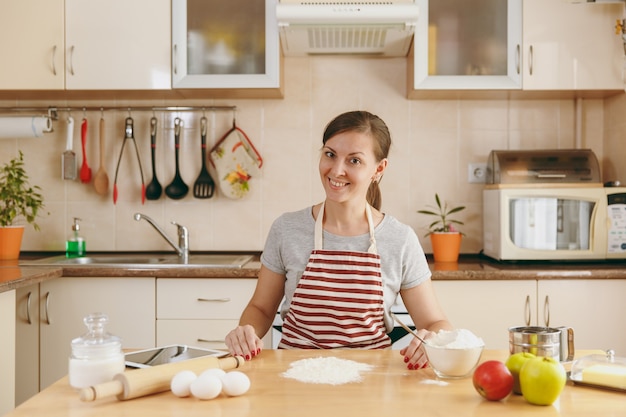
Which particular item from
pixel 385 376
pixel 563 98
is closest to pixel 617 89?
pixel 563 98

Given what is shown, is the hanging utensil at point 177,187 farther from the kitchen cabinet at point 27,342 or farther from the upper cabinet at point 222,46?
the kitchen cabinet at point 27,342

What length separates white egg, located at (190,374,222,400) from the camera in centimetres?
116

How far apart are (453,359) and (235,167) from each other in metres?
2.10

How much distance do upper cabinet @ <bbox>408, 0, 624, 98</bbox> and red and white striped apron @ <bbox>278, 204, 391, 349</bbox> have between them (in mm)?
1345

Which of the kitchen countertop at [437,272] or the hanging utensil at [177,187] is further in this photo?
the hanging utensil at [177,187]

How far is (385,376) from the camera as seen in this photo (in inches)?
52.1

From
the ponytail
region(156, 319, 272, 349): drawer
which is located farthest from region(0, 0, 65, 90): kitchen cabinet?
the ponytail

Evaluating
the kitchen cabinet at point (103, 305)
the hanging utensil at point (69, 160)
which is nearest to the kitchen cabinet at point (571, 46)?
the kitchen cabinet at point (103, 305)

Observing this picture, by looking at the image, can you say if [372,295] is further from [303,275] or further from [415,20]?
[415,20]

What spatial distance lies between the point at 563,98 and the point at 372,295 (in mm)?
1948

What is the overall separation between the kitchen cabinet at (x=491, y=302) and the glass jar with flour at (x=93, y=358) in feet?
5.44

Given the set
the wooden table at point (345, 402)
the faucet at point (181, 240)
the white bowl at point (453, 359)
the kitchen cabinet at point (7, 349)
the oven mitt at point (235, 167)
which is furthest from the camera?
the oven mitt at point (235, 167)

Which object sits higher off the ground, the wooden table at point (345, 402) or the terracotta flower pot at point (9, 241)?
the terracotta flower pot at point (9, 241)

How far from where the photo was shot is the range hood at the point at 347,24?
108 inches
